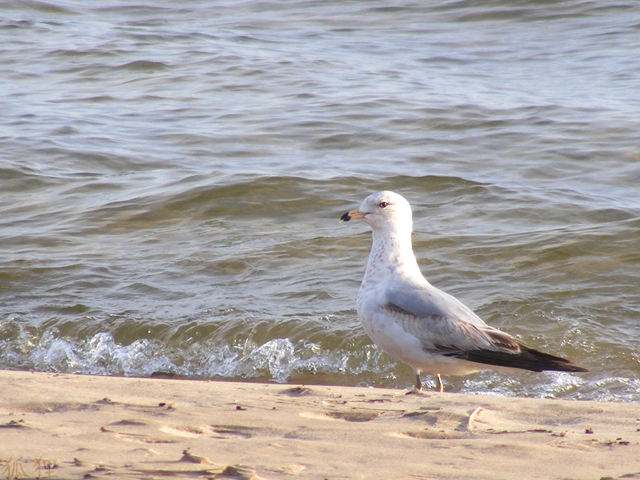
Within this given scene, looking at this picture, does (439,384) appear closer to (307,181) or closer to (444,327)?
(444,327)

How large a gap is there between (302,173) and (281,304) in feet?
11.0

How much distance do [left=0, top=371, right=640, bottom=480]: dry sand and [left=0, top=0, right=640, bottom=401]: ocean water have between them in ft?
4.82

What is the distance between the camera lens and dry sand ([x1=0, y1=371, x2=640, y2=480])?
8.71ft

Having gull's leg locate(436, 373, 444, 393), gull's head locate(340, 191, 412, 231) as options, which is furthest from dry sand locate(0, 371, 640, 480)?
gull's head locate(340, 191, 412, 231)

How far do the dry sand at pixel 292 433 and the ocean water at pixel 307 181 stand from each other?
1.47 m

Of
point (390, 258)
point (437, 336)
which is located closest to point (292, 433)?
point (437, 336)

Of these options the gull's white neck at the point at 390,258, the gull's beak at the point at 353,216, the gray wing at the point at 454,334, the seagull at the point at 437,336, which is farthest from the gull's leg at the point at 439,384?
the gull's beak at the point at 353,216

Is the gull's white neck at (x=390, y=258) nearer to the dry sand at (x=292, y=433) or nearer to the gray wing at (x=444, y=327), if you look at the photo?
the gray wing at (x=444, y=327)

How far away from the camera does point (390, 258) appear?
4902 millimetres

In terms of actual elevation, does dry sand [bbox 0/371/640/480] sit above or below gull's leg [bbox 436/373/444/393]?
above

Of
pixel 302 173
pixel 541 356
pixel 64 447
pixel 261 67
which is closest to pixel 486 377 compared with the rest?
pixel 541 356

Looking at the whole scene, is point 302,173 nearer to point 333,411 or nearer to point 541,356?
point 541,356

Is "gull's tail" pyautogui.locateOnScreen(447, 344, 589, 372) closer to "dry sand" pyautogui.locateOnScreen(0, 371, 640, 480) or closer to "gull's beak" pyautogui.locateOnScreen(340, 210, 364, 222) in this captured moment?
"dry sand" pyautogui.locateOnScreen(0, 371, 640, 480)

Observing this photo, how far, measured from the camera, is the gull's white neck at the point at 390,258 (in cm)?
486
